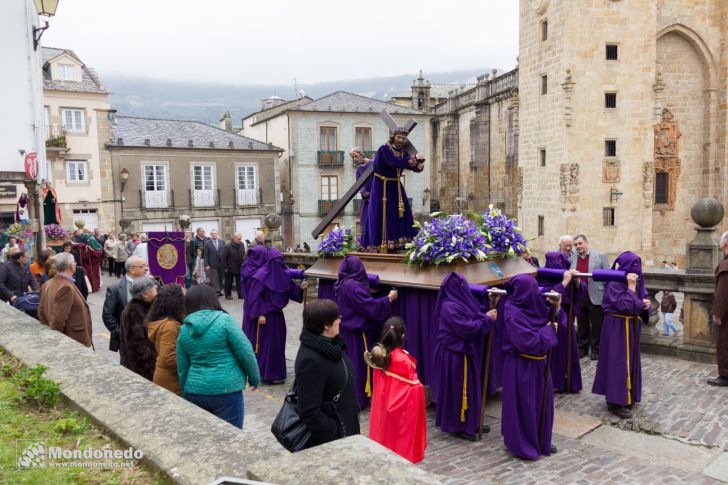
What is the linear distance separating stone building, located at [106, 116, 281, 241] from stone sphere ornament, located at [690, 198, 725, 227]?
27842 mm

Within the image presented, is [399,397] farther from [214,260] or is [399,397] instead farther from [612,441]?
[214,260]

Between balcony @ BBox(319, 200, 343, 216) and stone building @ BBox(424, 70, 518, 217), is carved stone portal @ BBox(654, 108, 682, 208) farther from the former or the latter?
balcony @ BBox(319, 200, 343, 216)

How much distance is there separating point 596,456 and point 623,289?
215 cm

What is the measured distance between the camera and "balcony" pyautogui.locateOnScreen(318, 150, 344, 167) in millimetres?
37188

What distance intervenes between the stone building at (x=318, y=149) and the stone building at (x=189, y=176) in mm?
1449

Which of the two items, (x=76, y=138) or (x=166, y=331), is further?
(x=76, y=138)

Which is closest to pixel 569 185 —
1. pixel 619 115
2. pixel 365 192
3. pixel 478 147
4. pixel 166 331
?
pixel 619 115

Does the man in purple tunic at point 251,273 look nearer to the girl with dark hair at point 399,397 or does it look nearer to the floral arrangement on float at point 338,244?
the floral arrangement on float at point 338,244

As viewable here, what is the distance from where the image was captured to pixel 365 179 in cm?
810

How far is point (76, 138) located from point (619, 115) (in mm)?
26323

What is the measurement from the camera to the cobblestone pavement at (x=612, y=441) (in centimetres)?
501

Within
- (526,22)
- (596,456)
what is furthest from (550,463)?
(526,22)

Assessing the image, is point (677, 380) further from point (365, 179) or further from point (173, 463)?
point (173, 463)

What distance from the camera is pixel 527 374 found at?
5.52 m
